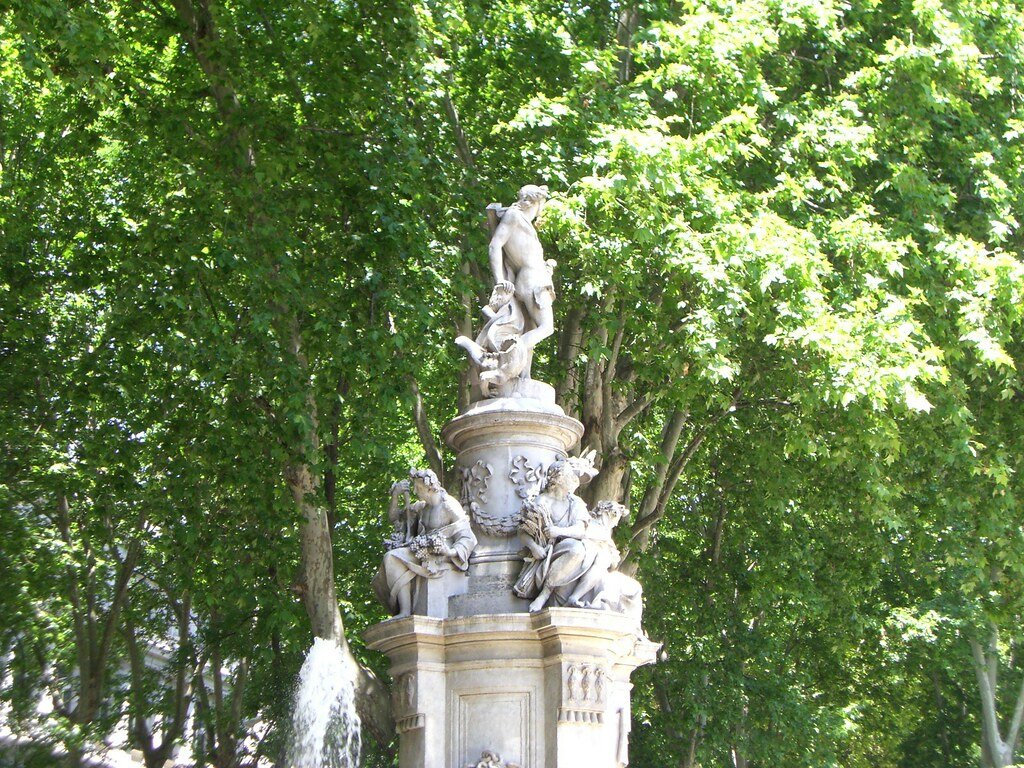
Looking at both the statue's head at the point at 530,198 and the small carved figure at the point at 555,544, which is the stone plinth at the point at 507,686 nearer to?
the small carved figure at the point at 555,544

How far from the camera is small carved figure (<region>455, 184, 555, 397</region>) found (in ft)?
35.7

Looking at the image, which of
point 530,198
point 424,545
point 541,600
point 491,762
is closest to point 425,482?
point 424,545

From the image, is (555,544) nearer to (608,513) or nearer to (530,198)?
(608,513)

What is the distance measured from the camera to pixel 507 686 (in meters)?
9.77

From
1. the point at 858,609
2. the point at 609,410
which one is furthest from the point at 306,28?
the point at 858,609

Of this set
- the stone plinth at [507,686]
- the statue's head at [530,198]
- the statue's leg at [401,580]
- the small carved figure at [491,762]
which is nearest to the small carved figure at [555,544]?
the stone plinth at [507,686]

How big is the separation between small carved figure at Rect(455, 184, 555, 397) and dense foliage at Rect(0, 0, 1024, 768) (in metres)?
2.93

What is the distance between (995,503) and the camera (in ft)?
55.3

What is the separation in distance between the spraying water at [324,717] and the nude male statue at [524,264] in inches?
148

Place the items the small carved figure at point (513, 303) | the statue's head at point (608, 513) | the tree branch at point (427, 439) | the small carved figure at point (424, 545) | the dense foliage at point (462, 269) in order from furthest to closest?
the tree branch at point (427, 439) → the dense foliage at point (462, 269) → the small carved figure at point (513, 303) → the statue's head at point (608, 513) → the small carved figure at point (424, 545)

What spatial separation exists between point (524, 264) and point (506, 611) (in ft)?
9.64

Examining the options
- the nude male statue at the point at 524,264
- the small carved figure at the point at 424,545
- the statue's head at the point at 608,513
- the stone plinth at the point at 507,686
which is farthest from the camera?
the nude male statue at the point at 524,264

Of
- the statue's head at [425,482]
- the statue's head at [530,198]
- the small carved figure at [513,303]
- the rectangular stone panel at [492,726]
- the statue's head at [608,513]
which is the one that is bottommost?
the rectangular stone panel at [492,726]

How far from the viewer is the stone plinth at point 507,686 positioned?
9586mm
